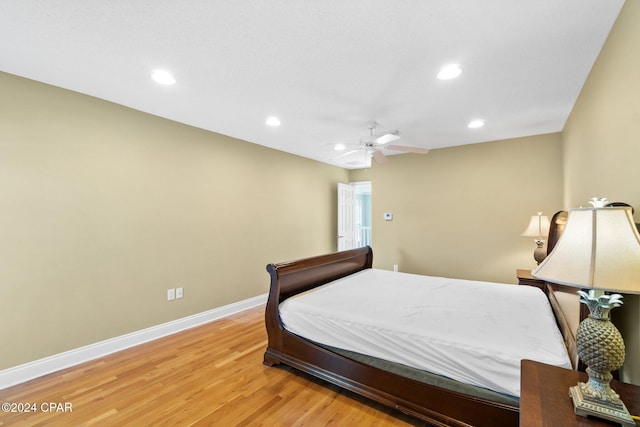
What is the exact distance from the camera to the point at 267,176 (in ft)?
15.0

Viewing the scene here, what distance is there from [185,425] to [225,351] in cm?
100

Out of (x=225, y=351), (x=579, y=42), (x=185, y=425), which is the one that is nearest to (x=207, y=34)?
(x=579, y=42)

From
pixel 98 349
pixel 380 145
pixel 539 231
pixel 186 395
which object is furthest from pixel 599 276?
pixel 98 349

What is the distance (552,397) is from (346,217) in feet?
16.9

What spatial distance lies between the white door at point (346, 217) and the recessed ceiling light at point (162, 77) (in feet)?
13.1

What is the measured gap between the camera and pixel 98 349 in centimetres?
270

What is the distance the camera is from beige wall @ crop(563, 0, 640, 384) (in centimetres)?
135

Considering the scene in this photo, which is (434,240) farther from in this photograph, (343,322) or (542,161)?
(343,322)

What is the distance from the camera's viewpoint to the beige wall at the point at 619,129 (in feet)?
4.43

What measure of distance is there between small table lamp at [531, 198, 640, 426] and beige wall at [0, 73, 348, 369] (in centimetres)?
350

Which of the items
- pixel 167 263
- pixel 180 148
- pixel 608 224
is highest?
pixel 180 148

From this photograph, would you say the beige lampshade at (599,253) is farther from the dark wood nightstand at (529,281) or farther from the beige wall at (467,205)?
the beige wall at (467,205)

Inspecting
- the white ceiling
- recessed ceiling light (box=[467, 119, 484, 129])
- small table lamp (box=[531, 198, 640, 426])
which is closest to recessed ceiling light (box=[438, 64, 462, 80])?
the white ceiling

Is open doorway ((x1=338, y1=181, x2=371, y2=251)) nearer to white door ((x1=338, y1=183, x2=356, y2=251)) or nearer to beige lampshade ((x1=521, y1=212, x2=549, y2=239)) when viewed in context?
white door ((x1=338, y1=183, x2=356, y2=251))
